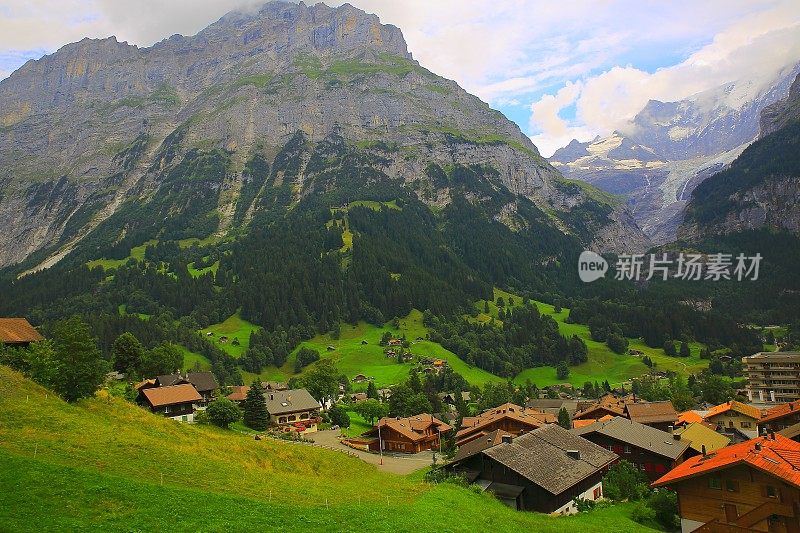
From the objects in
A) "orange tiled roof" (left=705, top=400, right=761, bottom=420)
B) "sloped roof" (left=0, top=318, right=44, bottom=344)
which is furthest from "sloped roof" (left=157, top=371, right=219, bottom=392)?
"orange tiled roof" (left=705, top=400, right=761, bottom=420)

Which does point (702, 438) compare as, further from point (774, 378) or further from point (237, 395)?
point (774, 378)

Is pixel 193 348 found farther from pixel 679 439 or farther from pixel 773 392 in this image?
pixel 773 392

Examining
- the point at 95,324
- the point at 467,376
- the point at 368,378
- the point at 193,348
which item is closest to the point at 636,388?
the point at 467,376

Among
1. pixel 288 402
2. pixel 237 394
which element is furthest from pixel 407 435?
pixel 237 394

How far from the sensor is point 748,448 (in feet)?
132

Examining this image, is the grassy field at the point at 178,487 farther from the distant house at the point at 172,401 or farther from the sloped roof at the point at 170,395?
the sloped roof at the point at 170,395

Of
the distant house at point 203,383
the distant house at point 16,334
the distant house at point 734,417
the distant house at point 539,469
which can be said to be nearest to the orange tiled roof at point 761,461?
the distant house at point 539,469

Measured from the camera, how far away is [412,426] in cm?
9125

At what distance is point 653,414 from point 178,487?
83.7m

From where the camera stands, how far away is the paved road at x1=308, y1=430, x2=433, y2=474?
220ft

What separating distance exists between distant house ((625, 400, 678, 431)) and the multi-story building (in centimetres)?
6285

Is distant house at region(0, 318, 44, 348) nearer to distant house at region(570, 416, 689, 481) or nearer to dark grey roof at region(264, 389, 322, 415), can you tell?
dark grey roof at region(264, 389, 322, 415)

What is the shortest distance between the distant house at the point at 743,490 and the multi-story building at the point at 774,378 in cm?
11848

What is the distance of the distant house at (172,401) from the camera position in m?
75.4
